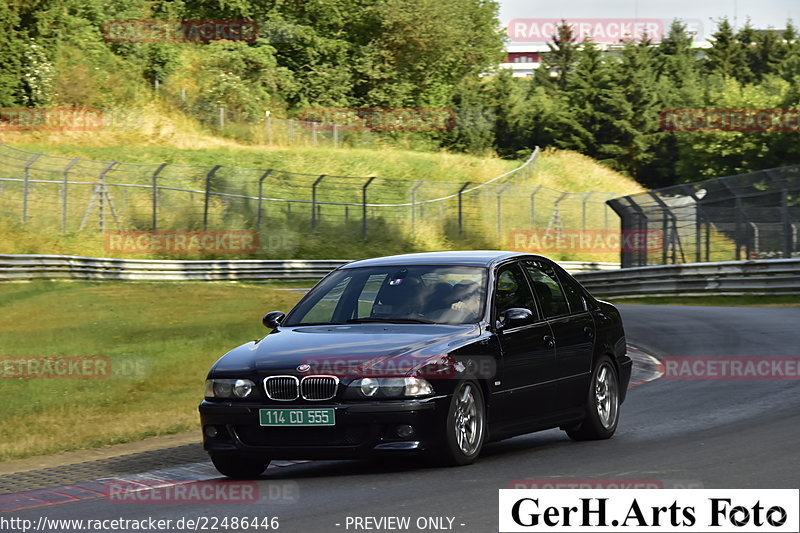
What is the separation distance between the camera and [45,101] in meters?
57.5

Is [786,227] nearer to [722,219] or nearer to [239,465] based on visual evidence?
[722,219]

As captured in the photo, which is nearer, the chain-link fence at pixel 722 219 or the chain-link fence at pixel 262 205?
the chain-link fence at pixel 722 219

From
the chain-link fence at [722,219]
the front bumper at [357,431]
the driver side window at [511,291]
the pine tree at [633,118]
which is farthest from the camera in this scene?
the pine tree at [633,118]

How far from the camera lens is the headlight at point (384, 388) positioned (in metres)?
8.16

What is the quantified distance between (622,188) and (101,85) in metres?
27.9

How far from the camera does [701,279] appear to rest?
101 feet

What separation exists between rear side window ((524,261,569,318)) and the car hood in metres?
1.17

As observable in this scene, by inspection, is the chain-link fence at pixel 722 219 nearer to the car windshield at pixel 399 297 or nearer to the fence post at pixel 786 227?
the fence post at pixel 786 227

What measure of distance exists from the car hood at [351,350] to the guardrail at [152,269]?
1020 inches

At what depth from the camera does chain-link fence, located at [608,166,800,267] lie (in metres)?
27.9

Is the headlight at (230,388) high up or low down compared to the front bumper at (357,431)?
up

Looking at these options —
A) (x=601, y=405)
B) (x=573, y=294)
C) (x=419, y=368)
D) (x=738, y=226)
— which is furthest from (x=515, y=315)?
(x=738, y=226)

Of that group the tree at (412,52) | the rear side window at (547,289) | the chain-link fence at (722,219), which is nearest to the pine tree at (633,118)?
the tree at (412,52)

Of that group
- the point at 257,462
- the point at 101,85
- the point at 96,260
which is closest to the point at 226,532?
the point at 257,462
